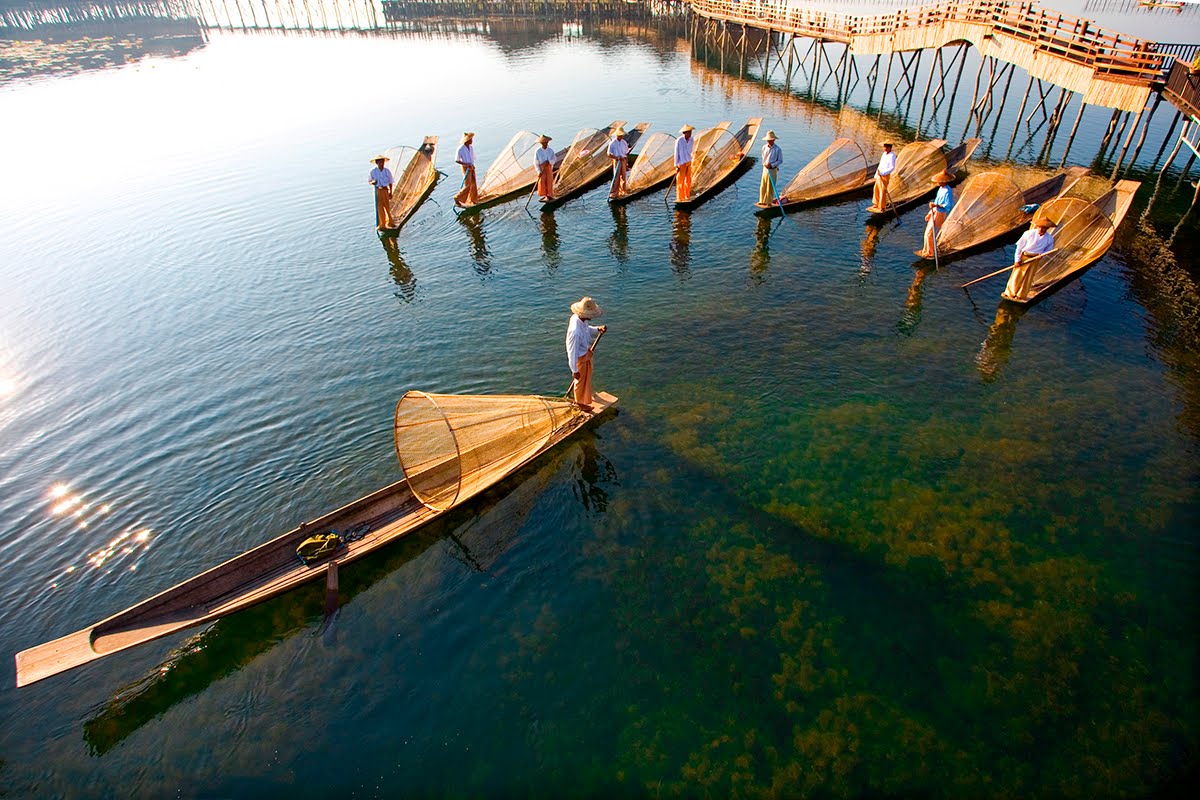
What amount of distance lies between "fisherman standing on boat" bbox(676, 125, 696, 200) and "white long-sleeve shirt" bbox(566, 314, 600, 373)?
35.3ft

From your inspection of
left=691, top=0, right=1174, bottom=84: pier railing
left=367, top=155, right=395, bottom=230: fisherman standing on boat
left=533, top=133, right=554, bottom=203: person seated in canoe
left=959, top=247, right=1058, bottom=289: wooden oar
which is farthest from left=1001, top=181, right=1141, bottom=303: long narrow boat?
left=367, top=155, right=395, bottom=230: fisherman standing on boat

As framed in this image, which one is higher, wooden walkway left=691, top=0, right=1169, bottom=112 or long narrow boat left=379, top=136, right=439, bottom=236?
wooden walkway left=691, top=0, right=1169, bottom=112

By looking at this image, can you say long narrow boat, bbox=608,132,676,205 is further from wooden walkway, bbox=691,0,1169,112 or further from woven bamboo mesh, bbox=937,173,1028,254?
wooden walkway, bbox=691,0,1169,112

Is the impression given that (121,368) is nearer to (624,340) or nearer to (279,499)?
(279,499)

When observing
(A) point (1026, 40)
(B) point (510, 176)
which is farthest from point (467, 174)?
(A) point (1026, 40)

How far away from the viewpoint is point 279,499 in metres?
9.27

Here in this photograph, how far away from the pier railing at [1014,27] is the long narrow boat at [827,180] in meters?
8.00

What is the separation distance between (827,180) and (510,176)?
1115cm

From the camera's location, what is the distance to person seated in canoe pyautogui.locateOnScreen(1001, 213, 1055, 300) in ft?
39.9

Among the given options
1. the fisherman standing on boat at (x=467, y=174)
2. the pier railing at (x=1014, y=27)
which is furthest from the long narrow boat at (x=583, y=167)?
the pier railing at (x=1014, y=27)

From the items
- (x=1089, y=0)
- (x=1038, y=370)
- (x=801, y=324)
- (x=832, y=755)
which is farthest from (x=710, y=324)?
Answer: (x=1089, y=0)

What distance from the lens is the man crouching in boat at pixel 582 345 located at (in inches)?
367

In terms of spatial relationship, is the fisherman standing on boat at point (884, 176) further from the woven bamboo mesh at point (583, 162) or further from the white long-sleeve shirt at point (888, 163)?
the woven bamboo mesh at point (583, 162)

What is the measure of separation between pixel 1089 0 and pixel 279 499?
354ft
